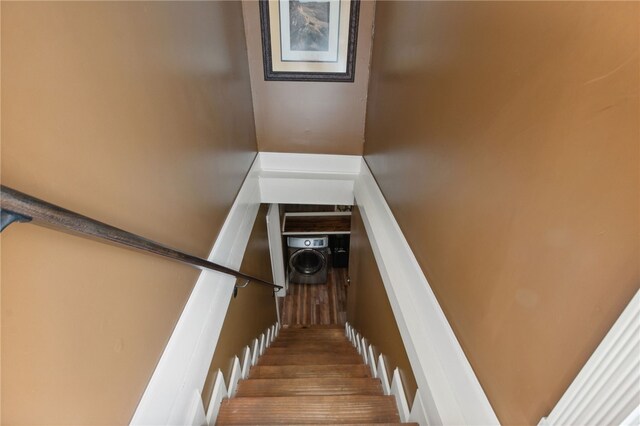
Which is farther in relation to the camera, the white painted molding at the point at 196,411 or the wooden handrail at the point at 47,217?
the white painted molding at the point at 196,411

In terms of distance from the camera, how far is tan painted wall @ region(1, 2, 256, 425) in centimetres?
52

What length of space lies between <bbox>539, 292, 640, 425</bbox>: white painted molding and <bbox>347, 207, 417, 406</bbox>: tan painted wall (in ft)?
2.85

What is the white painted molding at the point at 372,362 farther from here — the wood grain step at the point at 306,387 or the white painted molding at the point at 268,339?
the white painted molding at the point at 268,339

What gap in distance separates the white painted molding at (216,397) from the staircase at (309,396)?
0.14 feet

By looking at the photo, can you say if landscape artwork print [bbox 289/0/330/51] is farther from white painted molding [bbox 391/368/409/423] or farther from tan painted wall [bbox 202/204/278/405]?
white painted molding [bbox 391/368/409/423]

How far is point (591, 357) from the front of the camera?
52cm

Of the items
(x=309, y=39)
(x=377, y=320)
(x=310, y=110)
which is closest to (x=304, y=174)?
(x=310, y=110)

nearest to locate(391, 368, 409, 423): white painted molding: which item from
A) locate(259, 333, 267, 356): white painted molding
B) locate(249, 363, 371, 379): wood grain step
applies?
locate(249, 363, 371, 379): wood grain step

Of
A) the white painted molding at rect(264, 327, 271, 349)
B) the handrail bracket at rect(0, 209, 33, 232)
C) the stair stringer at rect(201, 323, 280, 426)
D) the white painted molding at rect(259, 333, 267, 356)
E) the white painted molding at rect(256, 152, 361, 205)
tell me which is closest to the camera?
the handrail bracket at rect(0, 209, 33, 232)

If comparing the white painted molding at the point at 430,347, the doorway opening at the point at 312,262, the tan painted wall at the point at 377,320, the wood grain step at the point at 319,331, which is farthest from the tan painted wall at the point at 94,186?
the doorway opening at the point at 312,262

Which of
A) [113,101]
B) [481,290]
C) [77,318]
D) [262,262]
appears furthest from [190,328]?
[262,262]

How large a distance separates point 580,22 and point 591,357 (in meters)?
0.55

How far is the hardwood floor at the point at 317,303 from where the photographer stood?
4609 millimetres

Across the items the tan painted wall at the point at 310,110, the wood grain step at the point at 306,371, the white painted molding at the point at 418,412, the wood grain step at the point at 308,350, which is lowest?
the wood grain step at the point at 308,350
